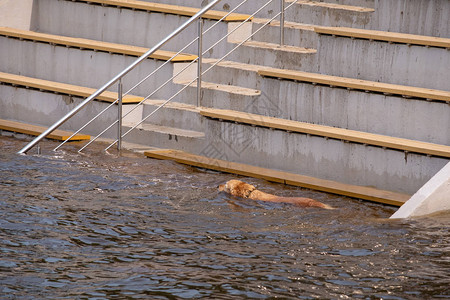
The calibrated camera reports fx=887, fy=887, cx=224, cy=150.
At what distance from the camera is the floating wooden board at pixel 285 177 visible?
7.15m

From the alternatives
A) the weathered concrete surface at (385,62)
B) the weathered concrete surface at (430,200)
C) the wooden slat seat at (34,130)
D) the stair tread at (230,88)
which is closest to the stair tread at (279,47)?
the weathered concrete surface at (385,62)

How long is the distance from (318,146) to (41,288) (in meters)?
3.58

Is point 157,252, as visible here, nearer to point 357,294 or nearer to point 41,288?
point 41,288

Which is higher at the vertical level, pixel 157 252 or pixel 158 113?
pixel 158 113

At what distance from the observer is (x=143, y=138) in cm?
890

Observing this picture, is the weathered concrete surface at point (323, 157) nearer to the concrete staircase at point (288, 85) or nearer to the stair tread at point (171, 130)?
the concrete staircase at point (288, 85)

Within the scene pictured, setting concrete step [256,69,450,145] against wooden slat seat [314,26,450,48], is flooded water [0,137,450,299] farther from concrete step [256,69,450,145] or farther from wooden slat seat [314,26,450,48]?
wooden slat seat [314,26,450,48]

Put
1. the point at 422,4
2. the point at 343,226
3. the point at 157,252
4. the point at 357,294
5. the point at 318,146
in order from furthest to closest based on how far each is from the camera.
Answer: the point at 422,4, the point at 318,146, the point at 343,226, the point at 157,252, the point at 357,294

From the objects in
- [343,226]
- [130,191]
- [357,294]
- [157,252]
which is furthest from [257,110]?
[357,294]

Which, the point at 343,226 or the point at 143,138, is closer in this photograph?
the point at 343,226

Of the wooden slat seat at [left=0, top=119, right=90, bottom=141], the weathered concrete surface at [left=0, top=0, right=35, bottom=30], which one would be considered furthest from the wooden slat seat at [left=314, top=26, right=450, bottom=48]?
the weathered concrete surface at [left=0, top=0, right=35, bottom=30]

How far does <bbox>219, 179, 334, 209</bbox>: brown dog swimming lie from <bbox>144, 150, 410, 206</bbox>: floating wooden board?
1.81ft

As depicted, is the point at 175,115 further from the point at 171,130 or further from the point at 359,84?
the point at 359,84

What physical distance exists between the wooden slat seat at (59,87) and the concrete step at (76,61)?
16cm
